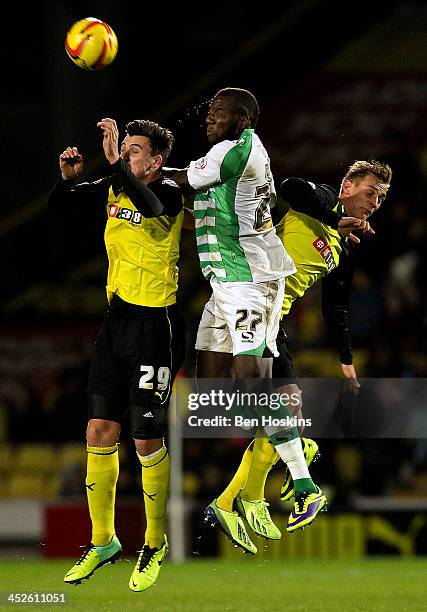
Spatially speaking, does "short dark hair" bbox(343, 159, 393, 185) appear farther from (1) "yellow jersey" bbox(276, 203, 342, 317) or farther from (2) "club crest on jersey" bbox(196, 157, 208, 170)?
(2) "club crest on jersey" bbox(196, 157, 208, 170)

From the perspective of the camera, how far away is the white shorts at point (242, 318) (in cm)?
712

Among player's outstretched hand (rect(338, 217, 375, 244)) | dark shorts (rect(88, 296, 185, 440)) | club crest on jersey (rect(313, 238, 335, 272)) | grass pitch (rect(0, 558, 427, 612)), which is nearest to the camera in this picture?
player's outstretched hand (rect(338, 217, 375, 244))

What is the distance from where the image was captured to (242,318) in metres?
7.13

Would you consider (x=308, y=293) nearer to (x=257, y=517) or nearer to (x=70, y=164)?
(x=257, y=517)

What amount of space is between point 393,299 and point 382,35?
670 centimetres

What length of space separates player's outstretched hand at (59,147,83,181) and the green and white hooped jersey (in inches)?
23.9

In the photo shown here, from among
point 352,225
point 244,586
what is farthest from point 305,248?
point 244,586

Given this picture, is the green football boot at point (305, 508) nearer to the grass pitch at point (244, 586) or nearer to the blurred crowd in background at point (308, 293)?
the grass pitch at point (244, 586)

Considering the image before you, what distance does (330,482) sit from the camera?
12.6 metres

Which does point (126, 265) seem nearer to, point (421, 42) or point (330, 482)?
point (330, 482)

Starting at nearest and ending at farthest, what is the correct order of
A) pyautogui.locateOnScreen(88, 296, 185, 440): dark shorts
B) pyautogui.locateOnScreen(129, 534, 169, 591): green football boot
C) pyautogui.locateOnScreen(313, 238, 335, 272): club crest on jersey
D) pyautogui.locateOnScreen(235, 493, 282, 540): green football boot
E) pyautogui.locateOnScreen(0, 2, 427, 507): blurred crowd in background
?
pyautogui.locateOnScreen(88, 296, 185, 440): dark shorts
pyautogui.locateOnScreen(129, 534, 169, 591): green football boot
pyautogui.locateOnScreen(235, 493, 282, 540): green football boot
pyautogui.locateOnScreen(313, 238, 335, 272): club crest on jersey
pyautogui.locateOnScreen(0, 2, 427, 507): blurred crowd in background

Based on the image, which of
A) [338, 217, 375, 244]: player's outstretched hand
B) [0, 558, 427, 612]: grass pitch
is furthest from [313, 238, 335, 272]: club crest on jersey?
[0, 558, 427, 612]: grass pitch

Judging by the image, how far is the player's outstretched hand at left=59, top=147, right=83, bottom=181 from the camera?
7.15 metres

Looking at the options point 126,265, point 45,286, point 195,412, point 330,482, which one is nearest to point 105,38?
point 126,265
